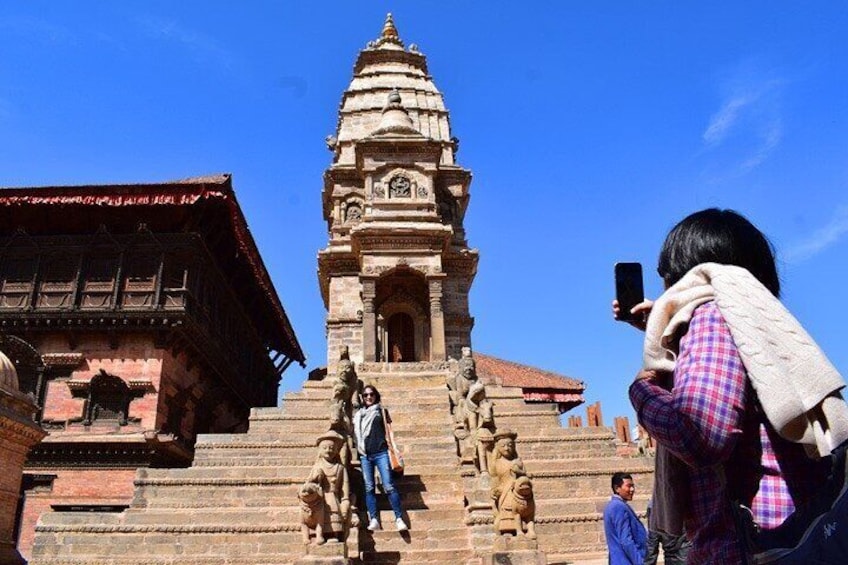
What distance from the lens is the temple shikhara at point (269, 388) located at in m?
9.88

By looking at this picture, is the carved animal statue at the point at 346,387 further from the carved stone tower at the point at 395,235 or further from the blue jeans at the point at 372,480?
the carved stone tower at the point at 395,235

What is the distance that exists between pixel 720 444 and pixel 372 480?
8627mm

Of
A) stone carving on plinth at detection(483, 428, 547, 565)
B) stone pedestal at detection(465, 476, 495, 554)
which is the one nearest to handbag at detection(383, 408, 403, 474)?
stone pedestal at detection(465, 476, 495, 554)

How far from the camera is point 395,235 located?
24.5 meters

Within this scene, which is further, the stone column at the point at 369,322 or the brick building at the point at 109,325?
the stone column at the point at 369,322

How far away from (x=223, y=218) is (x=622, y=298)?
21.6 meters

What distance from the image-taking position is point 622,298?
2623mm

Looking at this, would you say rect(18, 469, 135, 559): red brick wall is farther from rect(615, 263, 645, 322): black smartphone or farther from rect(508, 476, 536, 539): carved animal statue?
rect(615, 263, 645, 322): black smartphone

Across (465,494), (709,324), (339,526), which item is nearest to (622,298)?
(709,324)

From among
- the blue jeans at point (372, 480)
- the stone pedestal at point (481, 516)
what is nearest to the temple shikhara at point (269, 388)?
the stone pedestal at point (481, 516)

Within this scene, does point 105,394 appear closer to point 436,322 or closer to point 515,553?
point 436,322

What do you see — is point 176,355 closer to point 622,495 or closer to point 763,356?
point 622,495

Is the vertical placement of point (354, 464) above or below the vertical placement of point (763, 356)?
above

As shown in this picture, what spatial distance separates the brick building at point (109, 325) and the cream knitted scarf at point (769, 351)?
59.5ft
